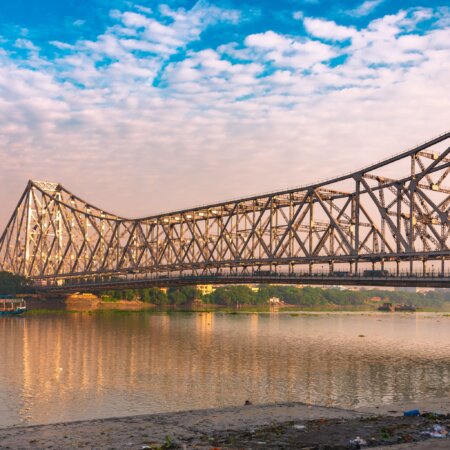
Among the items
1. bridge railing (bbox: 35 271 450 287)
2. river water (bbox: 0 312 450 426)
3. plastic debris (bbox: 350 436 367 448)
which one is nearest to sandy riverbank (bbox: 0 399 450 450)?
plastic debris (bbox: 350 436 367 448)

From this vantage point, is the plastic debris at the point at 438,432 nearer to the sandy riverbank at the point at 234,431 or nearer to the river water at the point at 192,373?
the sandy riverbank at the point at 234,431

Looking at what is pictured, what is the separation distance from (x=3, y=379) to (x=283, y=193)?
5695cm

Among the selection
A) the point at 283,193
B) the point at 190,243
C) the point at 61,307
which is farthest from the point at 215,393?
the point at 61,307

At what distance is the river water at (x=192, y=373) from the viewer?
31.4 metres

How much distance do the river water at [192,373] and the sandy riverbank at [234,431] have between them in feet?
15.5

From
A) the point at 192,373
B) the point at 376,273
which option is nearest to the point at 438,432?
the point at 192,373

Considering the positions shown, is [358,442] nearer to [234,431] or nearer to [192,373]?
[234,431]

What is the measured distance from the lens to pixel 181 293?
196 meters

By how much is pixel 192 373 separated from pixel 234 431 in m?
20.4

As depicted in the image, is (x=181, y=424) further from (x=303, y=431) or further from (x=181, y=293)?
(x=181, y=293)

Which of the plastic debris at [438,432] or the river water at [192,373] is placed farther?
the river water at [192,373]

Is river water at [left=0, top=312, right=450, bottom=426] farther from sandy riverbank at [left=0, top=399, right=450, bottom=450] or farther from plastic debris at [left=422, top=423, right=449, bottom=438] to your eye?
plastic debris at [left=422, top=423, right=449, bottom=438]

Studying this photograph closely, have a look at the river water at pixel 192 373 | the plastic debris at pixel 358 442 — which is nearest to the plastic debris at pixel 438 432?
the plastic debris at pixel 358 442

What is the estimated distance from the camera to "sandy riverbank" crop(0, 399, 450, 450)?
1900 cm
